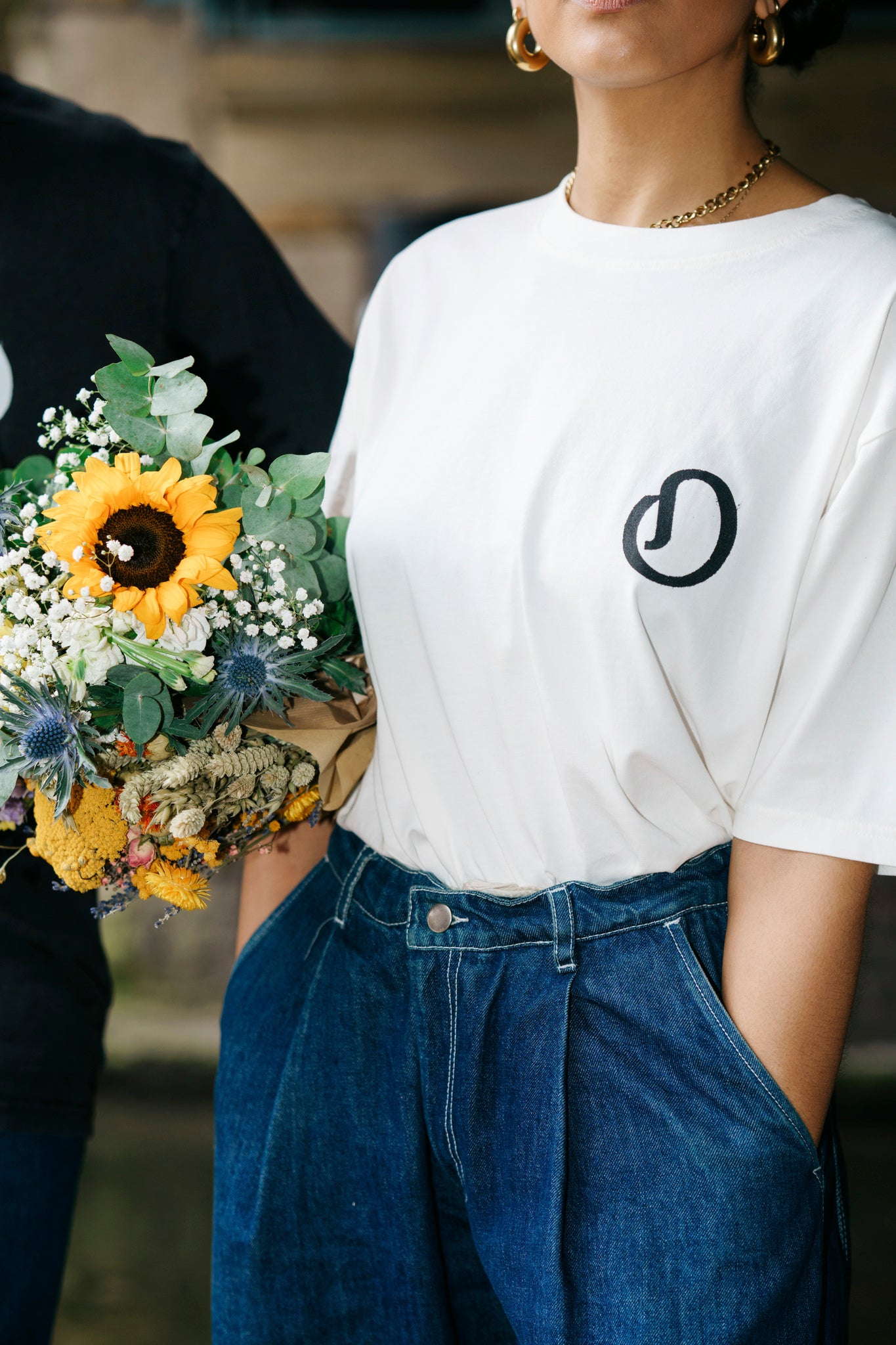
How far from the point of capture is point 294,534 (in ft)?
3.12

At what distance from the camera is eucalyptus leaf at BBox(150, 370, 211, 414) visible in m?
0.90

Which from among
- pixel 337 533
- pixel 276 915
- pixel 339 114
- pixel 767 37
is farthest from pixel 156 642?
pixel 339 114

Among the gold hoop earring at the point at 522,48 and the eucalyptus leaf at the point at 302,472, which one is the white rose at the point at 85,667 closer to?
the eucalyptus leaf at the point at 302,472

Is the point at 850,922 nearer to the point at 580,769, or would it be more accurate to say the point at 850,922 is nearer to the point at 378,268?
the point at 580,769

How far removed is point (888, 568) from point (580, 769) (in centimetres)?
27

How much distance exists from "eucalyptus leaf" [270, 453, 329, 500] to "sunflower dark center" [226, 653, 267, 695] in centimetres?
14

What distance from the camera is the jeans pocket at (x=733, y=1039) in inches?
33.2

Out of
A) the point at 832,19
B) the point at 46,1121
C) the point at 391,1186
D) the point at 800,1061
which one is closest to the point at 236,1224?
the point at 391,1186

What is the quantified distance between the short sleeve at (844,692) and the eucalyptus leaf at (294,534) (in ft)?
1.28

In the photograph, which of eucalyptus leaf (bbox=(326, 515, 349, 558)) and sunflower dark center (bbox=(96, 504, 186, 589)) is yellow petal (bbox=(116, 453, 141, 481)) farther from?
eucalyptus leaf (bbox=(326, 515, 349, 558))

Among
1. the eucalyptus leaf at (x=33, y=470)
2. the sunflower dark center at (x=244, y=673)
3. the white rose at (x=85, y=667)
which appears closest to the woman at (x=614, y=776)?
the sunflower dark center at (x=244, y=673)

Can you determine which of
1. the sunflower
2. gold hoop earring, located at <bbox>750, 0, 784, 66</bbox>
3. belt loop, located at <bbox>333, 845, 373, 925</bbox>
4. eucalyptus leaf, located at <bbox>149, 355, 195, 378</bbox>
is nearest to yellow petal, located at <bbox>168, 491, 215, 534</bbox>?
the sunflower

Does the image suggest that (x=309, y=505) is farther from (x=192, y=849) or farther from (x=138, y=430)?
(x=192, y=849)

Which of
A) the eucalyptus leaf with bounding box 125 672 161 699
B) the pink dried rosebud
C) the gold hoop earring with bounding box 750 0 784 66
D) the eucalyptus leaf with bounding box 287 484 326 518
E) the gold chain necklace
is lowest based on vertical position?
the pink dried rosebud
